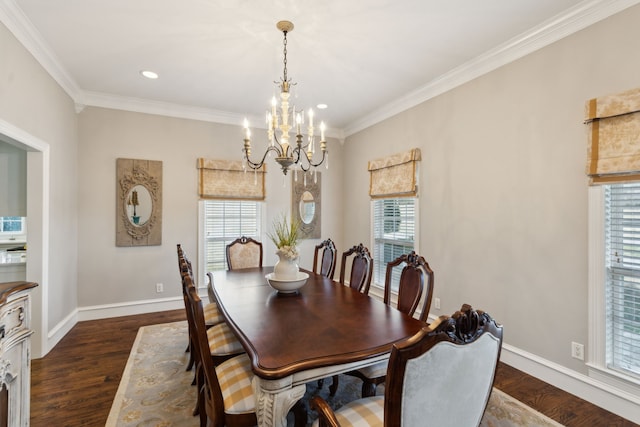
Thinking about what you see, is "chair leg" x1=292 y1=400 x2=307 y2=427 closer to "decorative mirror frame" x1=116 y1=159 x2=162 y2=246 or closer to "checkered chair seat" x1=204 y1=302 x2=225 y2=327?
"checkered chair seat" x1=204 y1=302 x2=225 y2=327

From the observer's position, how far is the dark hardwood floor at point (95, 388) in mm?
2121

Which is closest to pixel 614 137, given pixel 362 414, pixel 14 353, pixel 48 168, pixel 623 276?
pixel 623 276

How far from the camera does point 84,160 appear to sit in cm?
400

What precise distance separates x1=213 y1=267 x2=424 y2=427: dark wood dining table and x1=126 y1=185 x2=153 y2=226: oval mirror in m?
2.29

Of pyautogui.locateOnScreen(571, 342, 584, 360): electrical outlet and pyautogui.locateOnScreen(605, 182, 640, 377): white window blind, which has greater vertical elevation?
pyautogui.locateOnScreen(605, 182, 640, 377): white window blind

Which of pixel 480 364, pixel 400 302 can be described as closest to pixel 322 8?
pixel 400 302

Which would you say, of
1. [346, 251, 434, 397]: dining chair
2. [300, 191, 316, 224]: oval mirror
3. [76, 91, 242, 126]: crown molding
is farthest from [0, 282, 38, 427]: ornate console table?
[300, 191, 316, 224]: oval mirror

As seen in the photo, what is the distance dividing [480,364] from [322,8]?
2418mm

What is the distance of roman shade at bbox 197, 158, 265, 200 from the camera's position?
454 centimetres

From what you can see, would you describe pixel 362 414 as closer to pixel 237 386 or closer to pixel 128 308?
pixel 237 386

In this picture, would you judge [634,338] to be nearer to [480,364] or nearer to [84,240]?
[480,364]

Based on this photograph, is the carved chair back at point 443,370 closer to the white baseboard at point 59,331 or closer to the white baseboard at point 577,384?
the white baseboard at point 577,384

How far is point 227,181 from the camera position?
4.68 metres

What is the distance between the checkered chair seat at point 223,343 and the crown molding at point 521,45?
10.7ft
